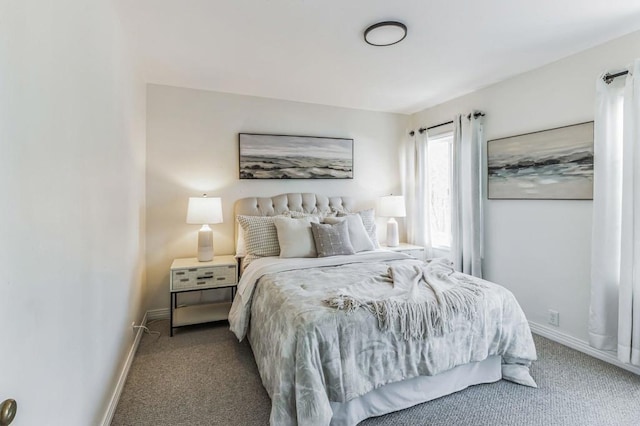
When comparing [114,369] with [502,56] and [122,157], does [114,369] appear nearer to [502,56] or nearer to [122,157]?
[122,157]

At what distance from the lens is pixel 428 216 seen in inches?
168

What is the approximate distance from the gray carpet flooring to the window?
1.82 metres

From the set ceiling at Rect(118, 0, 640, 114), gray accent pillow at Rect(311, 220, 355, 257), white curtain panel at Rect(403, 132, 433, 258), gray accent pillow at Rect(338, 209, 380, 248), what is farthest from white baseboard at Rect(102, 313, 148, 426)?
white curtain panel at Rect(403, 132, 433, 258)

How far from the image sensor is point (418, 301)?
1.92 meters

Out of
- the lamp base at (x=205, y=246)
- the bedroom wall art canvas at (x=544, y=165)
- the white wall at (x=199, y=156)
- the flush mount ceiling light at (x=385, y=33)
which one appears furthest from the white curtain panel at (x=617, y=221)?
the lamp base at (x=205, y=246)

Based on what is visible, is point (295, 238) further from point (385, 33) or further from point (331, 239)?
point (385, 33)

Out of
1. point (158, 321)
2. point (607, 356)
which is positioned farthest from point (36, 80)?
point (607, 356)

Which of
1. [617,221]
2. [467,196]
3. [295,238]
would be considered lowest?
[295,238]

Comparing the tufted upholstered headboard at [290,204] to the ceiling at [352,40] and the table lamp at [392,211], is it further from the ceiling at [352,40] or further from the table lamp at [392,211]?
the ceiling at [352,40]

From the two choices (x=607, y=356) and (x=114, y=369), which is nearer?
(x=114, y=369)

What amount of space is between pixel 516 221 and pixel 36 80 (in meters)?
3.63

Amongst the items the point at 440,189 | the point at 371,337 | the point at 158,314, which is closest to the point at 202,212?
the point at 158,314

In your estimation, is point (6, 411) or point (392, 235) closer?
point (6, 411)

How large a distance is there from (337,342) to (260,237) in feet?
5.53
